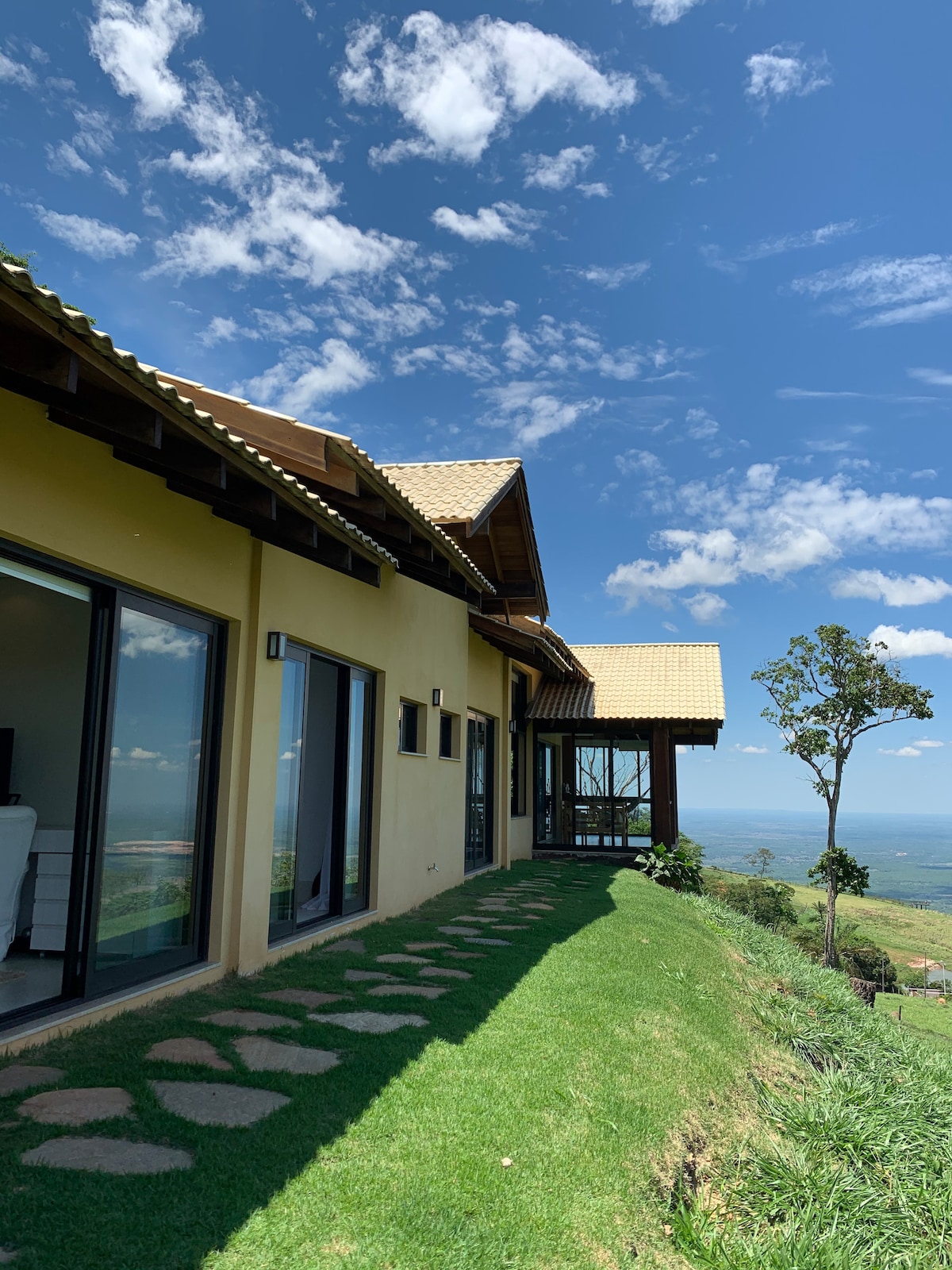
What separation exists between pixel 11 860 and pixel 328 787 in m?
2.92

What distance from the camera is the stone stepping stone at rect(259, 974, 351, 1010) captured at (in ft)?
16.9

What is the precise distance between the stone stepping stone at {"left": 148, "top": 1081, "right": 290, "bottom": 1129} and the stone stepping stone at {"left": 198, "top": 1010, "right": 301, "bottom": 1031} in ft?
2.76

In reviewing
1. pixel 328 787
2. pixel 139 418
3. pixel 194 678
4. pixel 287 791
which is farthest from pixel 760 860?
pixel 139 418

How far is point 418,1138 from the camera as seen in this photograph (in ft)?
11.6

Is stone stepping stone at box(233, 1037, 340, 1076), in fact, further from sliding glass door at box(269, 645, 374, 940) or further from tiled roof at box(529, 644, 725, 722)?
tiled roof at box(529, 644, 725, 722)

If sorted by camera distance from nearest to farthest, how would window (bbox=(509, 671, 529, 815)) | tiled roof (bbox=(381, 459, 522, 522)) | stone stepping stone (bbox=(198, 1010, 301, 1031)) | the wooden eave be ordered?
the wooden eave, stone stepping stone (bbox=(198, 1010, 301, 1031)), tiled roof (bbox=(381, 459, 522, 522)), window (bbox=(509, 671, 529, 815))

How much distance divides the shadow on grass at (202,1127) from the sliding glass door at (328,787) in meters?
1.00

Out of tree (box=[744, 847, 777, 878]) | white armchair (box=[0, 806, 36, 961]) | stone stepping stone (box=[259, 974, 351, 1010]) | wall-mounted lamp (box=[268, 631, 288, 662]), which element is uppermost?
wall-mounted lamp (box=[268, 631, 288, 662])

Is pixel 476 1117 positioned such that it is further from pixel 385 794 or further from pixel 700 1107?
pixel 385 794

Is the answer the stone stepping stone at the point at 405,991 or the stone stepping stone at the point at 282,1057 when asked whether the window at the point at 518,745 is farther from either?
the stone stepping stone at the point at 282,1057

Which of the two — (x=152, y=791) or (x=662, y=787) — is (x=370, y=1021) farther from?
(x=662, y=787)

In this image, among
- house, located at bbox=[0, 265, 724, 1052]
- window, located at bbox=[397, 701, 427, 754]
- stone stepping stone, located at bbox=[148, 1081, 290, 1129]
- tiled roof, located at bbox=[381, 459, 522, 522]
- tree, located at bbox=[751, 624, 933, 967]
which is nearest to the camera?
stone stepping stone, located at bbox=[148, 1081, 290, 1129]

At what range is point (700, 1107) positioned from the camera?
4758 mm

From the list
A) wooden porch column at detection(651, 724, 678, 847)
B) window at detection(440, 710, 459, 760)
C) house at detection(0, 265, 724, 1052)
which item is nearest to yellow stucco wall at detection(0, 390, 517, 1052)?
house at detection(0, 265, 724, 1052)
